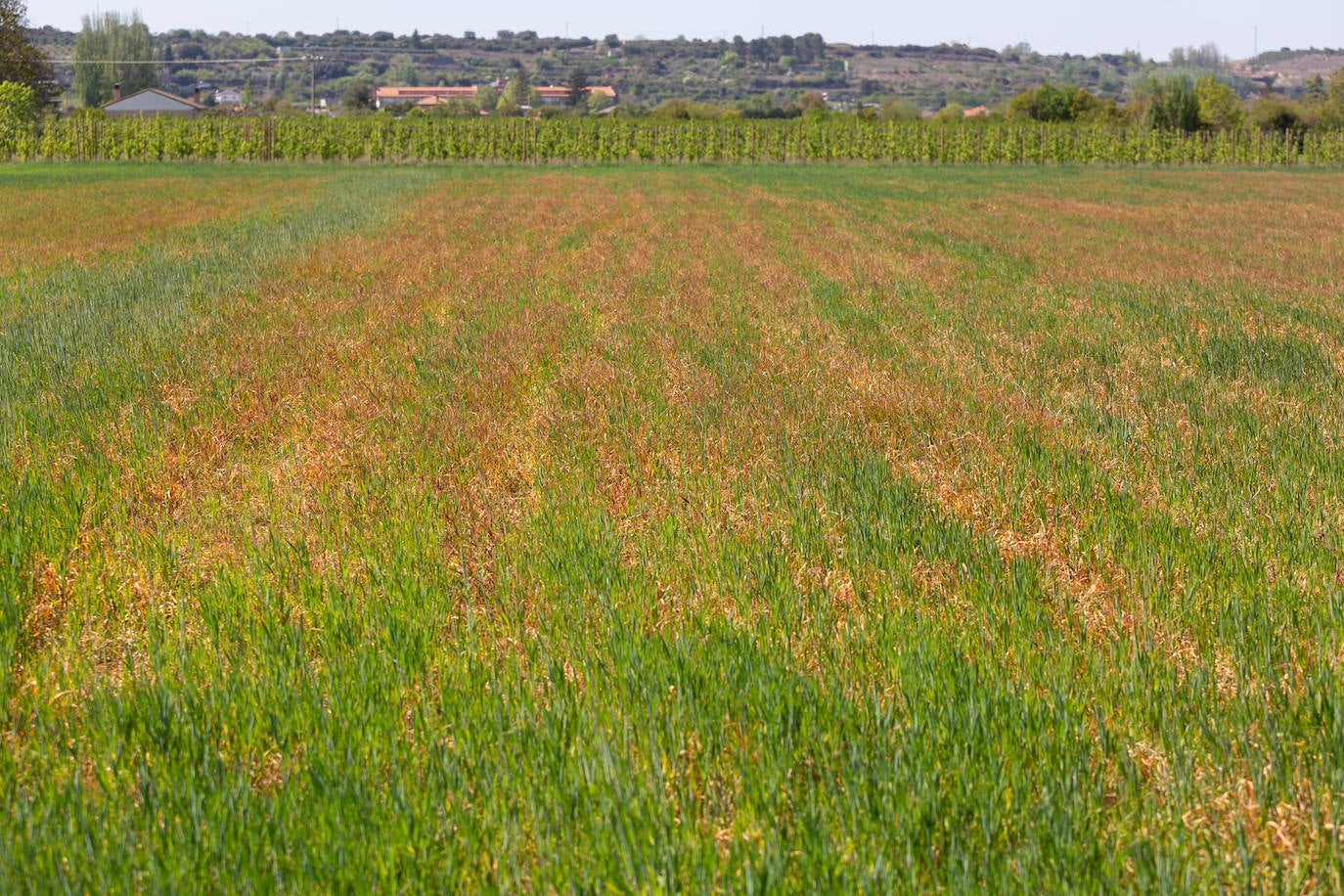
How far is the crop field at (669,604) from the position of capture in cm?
250

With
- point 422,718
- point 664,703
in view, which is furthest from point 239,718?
point 664,703

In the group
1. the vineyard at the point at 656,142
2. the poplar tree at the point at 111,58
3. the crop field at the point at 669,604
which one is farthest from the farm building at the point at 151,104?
the crop field at the point at 669,604

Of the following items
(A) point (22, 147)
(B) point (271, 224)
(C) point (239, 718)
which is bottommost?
(C) point (239, 718)

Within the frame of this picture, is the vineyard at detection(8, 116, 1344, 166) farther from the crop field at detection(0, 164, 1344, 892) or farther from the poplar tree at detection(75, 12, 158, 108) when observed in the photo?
the poplar tree at detection(75, 12, 158, 108)

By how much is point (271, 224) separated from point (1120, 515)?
68.3 ft

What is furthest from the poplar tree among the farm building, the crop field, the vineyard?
the crop field

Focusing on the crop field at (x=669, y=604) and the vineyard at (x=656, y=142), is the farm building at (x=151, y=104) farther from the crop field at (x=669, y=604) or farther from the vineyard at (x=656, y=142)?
the crop field at (x=669, y=604)

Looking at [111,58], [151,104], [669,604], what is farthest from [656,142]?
[111,58]

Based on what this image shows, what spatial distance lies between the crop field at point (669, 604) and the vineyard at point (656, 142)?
67260mm

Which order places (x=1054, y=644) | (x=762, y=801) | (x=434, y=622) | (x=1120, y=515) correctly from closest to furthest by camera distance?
1. (x=762, y=801)
2. (x=1054, y=644)
3. (x=434, y=622)
4. (x=1120, y=515)

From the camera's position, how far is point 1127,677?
3.25 metres

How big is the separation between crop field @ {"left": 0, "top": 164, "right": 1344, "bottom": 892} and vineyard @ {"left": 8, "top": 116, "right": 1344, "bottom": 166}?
67.3 meters

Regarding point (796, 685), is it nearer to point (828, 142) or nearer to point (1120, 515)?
point (1120, 515)

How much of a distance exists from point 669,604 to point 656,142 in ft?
250
